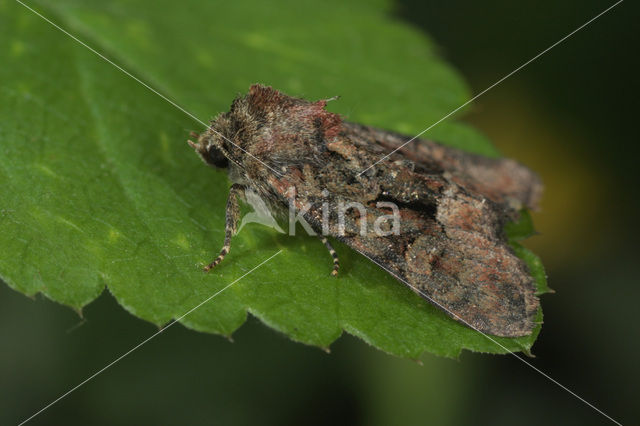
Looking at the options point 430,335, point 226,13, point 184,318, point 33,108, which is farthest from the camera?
point 226,13

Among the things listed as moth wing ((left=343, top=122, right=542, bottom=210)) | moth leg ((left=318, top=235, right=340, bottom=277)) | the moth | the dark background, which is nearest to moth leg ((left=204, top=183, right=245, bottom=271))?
the moth

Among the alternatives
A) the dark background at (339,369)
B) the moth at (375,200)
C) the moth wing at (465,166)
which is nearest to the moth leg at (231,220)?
the moth at (375,200)

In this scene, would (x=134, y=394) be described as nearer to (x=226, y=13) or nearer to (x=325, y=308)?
(x=325, y=308)

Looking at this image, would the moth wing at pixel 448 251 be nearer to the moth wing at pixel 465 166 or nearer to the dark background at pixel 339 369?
the moth wing at pixel 465 166

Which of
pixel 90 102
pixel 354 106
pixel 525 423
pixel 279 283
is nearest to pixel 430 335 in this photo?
pixel 279 283

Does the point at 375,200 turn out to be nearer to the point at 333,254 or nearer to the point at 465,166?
the point at 333,254

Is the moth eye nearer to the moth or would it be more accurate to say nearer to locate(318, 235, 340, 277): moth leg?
the moth

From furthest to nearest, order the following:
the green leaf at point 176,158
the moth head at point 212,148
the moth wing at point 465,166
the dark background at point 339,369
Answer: the dark background at point 339,369 < the moth wing at point 465,166 < the moth head at point 212,148 < the green leaf at point 176,158
